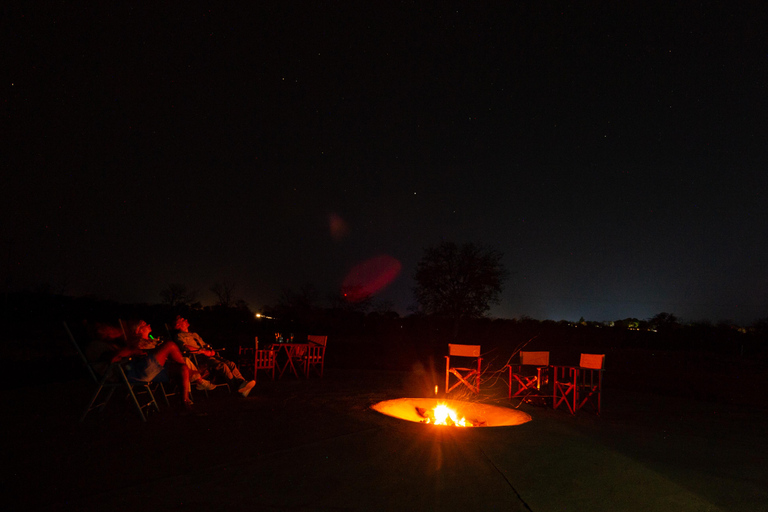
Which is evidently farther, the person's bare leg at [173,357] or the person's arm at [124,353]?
the person's bare leg at [173,357]

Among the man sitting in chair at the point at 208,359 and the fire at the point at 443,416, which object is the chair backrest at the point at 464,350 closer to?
the fire at the point at 443,416

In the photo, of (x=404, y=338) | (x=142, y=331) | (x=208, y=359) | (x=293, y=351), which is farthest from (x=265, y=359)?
(x=404, y=338)

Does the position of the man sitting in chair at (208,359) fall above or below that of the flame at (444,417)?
above

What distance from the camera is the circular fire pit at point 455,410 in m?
5.43

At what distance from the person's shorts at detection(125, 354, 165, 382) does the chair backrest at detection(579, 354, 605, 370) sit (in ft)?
14.9

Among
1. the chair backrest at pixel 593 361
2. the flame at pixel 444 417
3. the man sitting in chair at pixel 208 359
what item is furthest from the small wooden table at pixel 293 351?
the chair backrest at pixel 593 361

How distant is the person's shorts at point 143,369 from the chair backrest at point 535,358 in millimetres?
4349

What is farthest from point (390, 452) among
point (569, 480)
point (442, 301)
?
point (442, 301)

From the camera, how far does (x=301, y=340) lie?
7.93 meters

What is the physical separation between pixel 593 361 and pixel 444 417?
187 centimetres

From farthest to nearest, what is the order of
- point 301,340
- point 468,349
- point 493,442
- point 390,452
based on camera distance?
point 301,340 → point 468,349 → point 493,442 → point 390,452

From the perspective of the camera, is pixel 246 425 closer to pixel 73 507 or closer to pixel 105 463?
pixel 105 463

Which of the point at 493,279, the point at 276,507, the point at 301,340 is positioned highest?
the point at 493,279

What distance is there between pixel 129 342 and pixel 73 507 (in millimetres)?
2655
